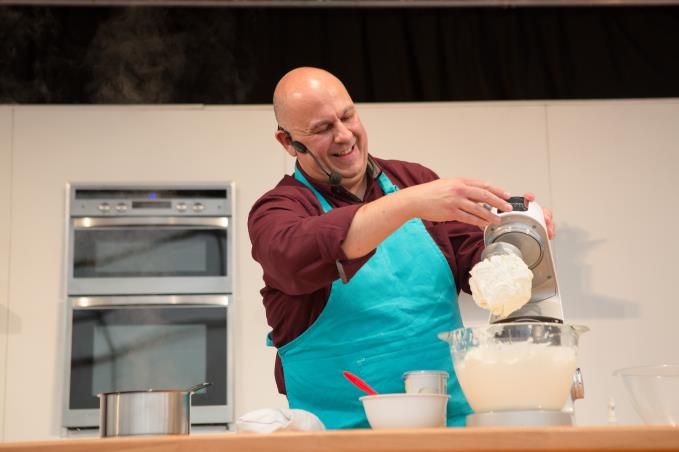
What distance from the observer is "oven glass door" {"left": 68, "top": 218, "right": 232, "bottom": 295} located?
274 cm

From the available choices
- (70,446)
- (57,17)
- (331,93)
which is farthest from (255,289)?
(70,446)

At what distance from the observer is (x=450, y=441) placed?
99 cm

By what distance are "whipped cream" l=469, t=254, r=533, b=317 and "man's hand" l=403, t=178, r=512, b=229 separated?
0.24 feet

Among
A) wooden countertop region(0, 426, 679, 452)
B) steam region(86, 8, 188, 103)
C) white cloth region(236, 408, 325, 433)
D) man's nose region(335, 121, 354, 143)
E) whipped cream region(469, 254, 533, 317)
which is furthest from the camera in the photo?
steam region(86, 8, 188, 103)

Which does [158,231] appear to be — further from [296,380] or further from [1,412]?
[296,380]

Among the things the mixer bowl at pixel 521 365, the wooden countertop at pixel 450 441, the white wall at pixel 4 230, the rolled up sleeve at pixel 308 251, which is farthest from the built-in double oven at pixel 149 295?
the wooden countertop at pixel 450 441

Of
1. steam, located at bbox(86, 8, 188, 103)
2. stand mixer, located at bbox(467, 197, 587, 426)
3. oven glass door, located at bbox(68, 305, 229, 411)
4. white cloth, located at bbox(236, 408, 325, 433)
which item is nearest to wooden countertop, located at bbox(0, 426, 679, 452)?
white cloth, located at bbox(236, 408, 325, 433)

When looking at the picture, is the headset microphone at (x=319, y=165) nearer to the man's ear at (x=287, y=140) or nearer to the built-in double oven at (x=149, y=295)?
the man's ear at (x=287, y=140)

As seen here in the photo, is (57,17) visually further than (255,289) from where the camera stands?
Yes

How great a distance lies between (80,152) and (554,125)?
1516 millimetres

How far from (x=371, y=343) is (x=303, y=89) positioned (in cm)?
53

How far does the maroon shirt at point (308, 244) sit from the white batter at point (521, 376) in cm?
26

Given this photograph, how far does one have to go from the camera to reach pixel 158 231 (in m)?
2.80

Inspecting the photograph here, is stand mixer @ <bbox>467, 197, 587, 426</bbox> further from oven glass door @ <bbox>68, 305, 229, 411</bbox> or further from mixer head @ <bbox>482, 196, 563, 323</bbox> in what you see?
oven glass door @ <bbox>68, 305, 229, 411</bbox>
